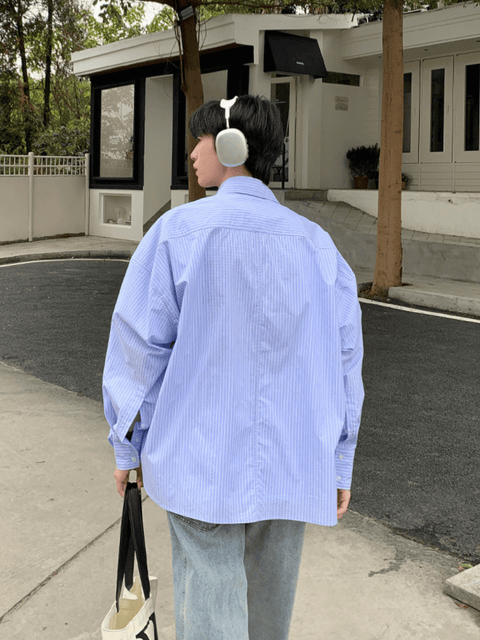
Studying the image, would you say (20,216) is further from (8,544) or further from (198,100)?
(8,544)

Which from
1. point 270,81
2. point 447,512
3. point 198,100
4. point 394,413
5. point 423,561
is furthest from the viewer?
point 270,81

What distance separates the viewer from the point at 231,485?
1.88 metres

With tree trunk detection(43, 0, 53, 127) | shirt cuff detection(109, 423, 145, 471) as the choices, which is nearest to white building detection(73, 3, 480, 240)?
tree trunk detection(43, 0, 53, 127)

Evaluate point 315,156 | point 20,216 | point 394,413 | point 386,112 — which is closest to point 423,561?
point 394,413

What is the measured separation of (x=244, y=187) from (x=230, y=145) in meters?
0.11

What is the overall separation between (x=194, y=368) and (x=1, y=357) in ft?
19.8

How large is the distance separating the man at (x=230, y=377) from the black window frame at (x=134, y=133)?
19.6 m

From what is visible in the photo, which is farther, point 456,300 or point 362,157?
point 362,157

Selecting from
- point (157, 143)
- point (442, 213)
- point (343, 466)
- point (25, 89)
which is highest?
point (25, 89)

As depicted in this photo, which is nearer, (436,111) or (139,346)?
(139,346)

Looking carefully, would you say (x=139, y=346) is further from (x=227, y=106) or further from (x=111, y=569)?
(x=111, y=569)

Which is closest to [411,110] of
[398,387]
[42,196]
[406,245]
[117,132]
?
[406,245]

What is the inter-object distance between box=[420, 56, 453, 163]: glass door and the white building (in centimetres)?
2

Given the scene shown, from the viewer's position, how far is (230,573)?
192 centimetres
